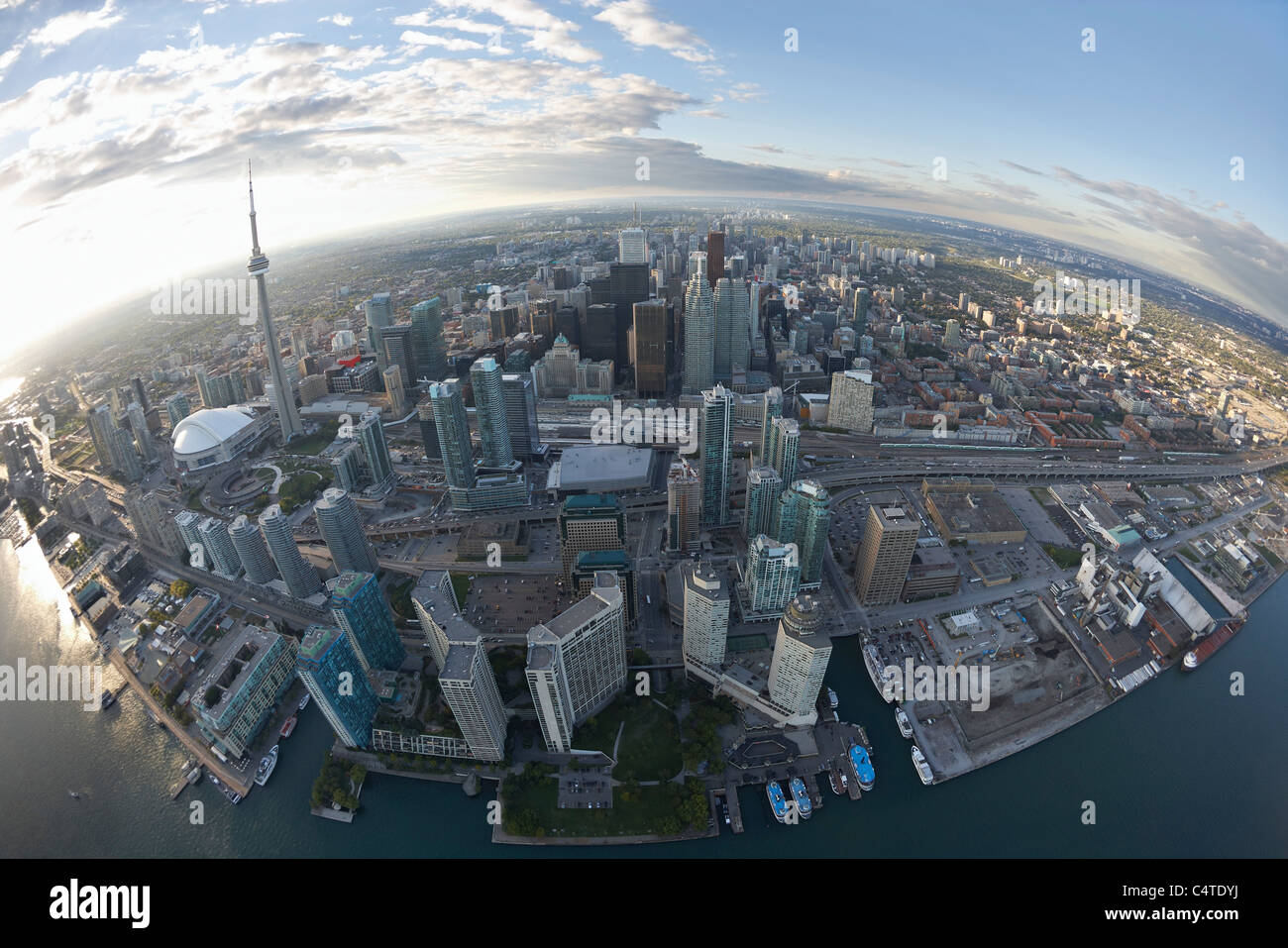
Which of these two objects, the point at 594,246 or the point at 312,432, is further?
the point at 594,246

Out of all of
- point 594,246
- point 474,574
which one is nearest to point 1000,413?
point 474,574

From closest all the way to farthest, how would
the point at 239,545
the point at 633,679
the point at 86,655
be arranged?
1. the point at 633,679
2. the point at 86,655
3. the point at 239,545

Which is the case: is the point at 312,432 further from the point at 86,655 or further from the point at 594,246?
the point at 594,246

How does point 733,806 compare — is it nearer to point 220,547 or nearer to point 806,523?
point 806,523

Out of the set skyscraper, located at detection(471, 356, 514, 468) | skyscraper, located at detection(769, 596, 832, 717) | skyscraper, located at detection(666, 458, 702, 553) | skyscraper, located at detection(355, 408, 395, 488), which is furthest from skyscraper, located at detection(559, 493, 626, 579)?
skyscraper, located at detection(355, 408, 395, 488)

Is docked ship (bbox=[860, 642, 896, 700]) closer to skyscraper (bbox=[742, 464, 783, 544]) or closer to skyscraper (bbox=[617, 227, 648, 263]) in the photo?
skyscraper (bbox=[742, 464, 783, 544])

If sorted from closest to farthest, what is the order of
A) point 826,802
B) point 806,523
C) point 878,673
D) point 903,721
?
1. point 826,802
2. point 903,721
3. point 878,673
4. point 806,523

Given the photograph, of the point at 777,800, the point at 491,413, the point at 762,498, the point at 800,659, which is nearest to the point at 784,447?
the point at 762,498
